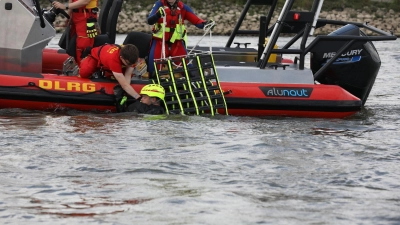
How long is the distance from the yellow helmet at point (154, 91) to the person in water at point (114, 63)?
116 mm

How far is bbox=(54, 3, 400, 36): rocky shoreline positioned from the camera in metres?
32.7

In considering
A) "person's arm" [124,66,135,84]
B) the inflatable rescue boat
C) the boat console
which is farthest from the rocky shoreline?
"person's arm" [124,66,135,84]

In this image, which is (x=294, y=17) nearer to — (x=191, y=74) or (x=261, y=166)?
(x=191, y=74)

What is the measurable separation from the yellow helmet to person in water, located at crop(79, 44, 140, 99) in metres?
0.12

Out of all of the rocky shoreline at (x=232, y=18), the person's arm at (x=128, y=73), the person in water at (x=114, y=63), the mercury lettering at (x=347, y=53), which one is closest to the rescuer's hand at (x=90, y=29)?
the person in water at (x=114, y=63)

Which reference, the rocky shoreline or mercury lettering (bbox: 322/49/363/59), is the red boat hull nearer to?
mercury lettering (bbox: 322/49/363/59)

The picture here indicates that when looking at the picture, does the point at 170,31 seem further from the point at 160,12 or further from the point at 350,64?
the point at 350,64

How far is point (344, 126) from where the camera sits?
28.3 ft

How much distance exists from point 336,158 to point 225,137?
118 centimetres

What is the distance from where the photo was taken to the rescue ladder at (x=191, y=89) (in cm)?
877

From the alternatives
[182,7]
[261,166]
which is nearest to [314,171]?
[261,166]

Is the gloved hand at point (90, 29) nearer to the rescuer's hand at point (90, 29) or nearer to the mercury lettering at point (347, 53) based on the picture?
the rescuer's hand at point (90, 29)

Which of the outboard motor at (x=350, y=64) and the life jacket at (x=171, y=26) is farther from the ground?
the life jacket at (x=171, y=26)

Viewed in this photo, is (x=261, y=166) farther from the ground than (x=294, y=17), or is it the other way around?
(x=294, y=17)
